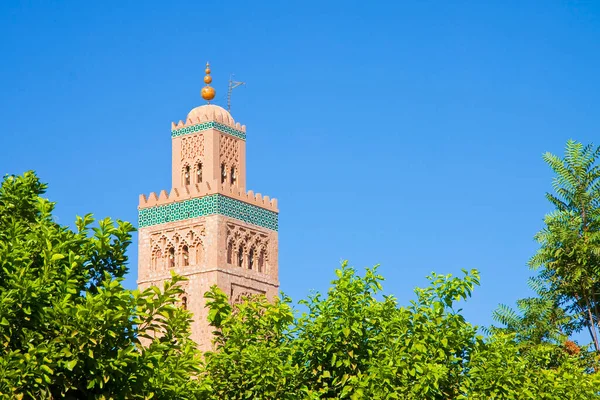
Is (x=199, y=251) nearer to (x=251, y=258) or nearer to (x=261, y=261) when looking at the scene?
(x=251, y=258)

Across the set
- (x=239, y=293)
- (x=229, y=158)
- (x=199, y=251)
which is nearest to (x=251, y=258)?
(x=239, y=293)

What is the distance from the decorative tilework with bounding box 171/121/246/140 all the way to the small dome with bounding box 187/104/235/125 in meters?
0.18

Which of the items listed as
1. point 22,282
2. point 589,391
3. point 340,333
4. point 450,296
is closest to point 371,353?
point 340,333

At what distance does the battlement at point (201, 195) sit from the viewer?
43.1 meters

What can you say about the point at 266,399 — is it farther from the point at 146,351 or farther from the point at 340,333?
the point at 146,351

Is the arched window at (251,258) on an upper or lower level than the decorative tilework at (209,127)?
lower

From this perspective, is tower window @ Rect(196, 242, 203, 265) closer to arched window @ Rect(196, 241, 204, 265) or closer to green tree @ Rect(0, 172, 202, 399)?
arched window @ Rect(196, 241, 204, 265)

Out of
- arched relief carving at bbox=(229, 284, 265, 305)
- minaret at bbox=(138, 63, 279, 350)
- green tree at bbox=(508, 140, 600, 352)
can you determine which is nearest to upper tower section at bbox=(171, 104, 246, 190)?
minaret at bbox=(138, 63, 279, 350)

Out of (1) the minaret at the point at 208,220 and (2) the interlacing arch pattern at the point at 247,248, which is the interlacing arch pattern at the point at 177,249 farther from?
(2) the interlacing arch pattern at the point at 247,248

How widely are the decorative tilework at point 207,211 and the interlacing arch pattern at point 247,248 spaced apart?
0.40 metres

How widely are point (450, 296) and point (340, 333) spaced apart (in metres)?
2.23

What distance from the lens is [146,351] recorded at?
1739 centimetres

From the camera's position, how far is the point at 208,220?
4291 centimetres

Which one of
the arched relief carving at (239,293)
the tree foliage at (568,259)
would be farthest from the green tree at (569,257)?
the arched relief carving at (239,293)
